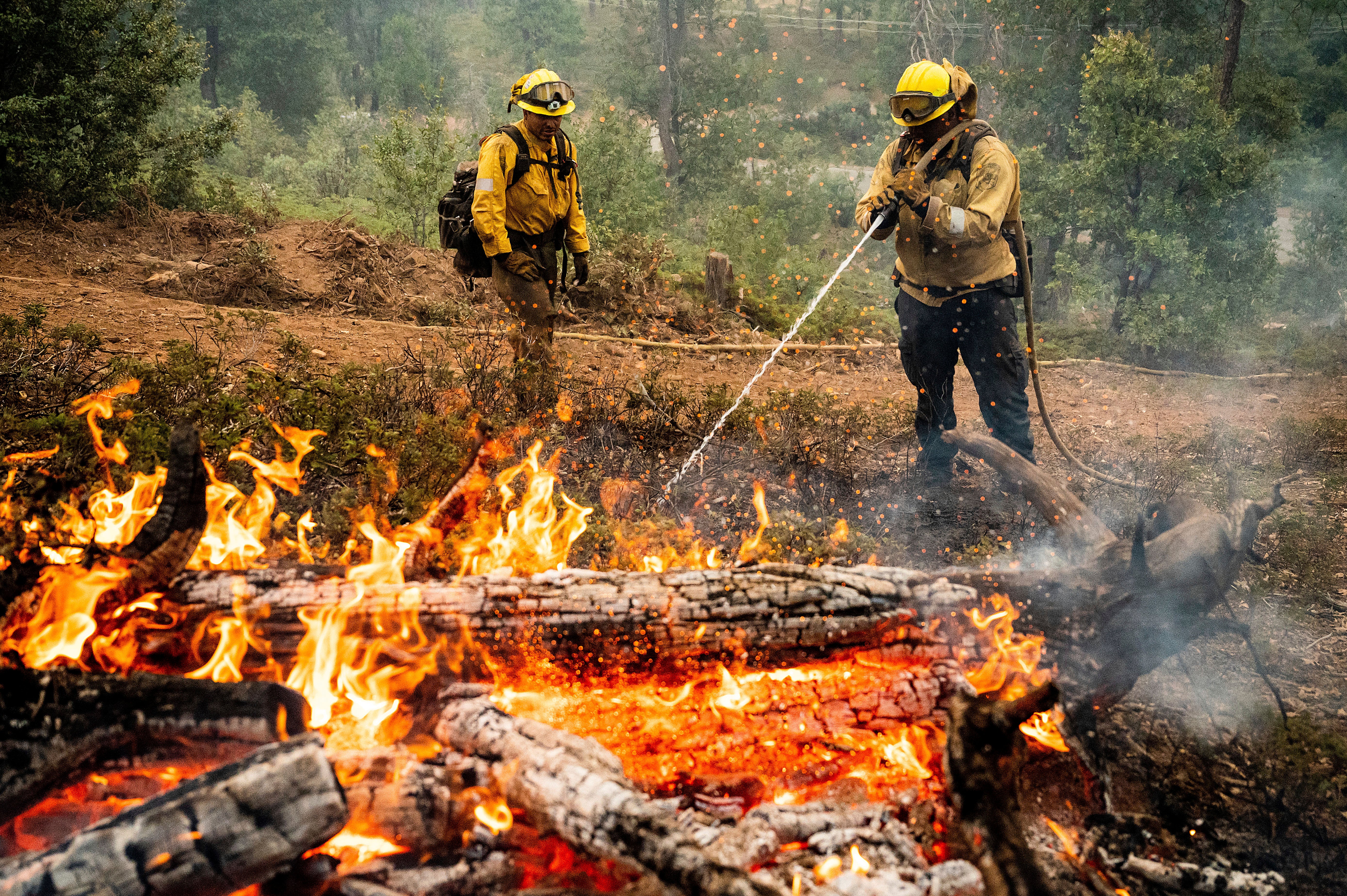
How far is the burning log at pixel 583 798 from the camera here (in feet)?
7.06

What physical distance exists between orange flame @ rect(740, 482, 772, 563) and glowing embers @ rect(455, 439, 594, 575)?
84 cm

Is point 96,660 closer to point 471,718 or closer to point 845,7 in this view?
point 471,718

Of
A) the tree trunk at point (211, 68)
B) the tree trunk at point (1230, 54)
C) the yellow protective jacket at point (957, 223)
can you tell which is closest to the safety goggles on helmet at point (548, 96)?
the yellow protective jacket at point (957, 223)

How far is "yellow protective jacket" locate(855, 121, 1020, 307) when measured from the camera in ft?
14.9

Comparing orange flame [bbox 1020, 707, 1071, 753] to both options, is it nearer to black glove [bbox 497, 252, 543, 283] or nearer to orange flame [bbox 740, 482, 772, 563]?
orange flame [bbox 740, 482, 772, 563]

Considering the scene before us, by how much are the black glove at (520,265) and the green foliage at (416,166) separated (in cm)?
609

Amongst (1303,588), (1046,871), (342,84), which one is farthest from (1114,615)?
(342,84)

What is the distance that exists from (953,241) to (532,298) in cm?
314

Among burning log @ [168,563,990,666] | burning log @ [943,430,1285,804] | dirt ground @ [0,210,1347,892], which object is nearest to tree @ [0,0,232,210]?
dirt ground @ [0,210,1347,892]

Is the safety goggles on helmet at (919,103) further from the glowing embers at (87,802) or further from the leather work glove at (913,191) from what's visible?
the glowing embers at (87,802)

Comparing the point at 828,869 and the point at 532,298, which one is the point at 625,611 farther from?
the point at 532,298

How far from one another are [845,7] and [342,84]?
A: 20476mm

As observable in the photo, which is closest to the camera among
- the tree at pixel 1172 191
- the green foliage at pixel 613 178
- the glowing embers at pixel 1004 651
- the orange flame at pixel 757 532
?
the glowing embers at pixel 1004 651

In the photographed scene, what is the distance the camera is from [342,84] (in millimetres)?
26688
